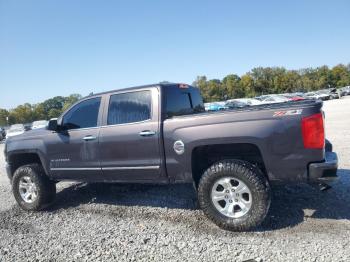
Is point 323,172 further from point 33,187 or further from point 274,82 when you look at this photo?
point 274,82

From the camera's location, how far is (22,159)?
6.13 meters

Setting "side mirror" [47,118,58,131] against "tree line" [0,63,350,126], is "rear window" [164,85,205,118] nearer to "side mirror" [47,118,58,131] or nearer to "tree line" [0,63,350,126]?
"side mirror" [47,118,58,131]

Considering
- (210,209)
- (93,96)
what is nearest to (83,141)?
(93,96)

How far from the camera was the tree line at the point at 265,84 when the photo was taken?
251ft

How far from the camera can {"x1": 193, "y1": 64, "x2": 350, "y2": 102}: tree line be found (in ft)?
252

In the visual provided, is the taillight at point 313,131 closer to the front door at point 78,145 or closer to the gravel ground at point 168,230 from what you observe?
the gravel ground at point 168,230

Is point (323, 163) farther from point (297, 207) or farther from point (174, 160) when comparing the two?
point (174, 160)

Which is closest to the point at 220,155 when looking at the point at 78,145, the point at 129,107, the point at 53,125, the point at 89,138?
the point at 129,107

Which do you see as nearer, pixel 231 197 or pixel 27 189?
pixel 231 197

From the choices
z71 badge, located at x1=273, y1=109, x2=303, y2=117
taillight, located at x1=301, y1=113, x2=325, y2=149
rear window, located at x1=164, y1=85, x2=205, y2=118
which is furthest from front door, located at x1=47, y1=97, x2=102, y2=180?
taillight, located at x1=301, y1=113, x2=325, y2=149

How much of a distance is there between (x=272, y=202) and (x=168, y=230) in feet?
5.73

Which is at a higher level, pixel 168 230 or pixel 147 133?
pixel 147 133

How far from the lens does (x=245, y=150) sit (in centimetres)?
434

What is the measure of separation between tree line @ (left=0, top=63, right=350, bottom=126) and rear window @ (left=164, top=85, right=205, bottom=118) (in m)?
71.8
